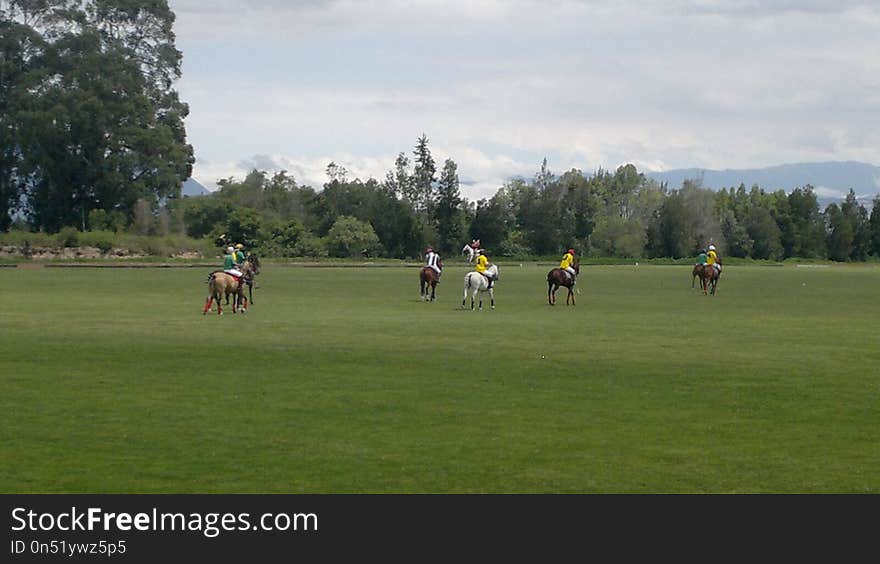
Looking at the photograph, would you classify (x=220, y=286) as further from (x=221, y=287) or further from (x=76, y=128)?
(x=76, y=128)

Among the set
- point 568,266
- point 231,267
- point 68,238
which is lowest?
point 68,238

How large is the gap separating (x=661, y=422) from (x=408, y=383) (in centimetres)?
426

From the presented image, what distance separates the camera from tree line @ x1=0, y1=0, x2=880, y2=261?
97.0 m

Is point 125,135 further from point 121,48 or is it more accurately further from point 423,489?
point 423,489

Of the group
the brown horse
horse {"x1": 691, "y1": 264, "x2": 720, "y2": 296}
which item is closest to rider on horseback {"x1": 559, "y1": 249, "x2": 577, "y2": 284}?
the brown horse

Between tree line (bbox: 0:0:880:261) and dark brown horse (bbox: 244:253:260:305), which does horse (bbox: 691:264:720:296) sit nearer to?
dark brown horse (bbox: 244:253:260:305)

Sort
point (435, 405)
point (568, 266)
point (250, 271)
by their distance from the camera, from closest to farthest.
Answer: point (435, 405) → point (250, 271) → point (568, 266)
